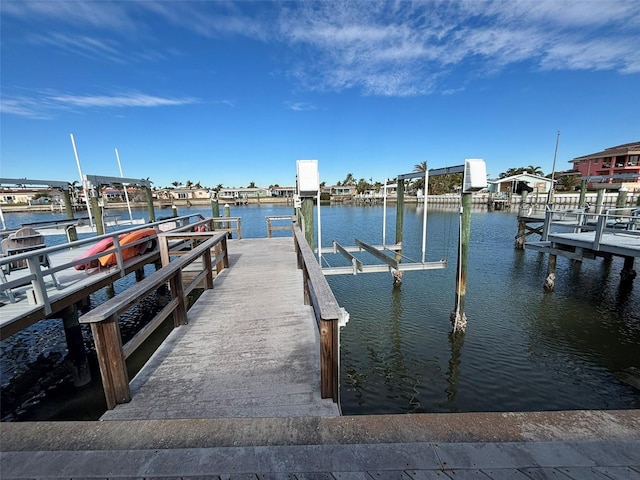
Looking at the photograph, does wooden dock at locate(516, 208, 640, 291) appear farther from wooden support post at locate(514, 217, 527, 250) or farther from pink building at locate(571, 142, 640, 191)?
pink building at locate(571, 142, 640, 191)

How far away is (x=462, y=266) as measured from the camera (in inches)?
300

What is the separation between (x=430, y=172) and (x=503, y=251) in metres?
13.8

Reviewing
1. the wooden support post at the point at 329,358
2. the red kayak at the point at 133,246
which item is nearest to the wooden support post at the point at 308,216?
the wooden support post at the point at 329,358

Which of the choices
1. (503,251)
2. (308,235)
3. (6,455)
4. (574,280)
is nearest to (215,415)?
(6,455)

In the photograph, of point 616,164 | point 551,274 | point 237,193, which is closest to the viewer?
point 551,274

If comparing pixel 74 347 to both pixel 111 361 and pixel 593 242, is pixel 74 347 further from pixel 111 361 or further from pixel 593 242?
pixel 593 242

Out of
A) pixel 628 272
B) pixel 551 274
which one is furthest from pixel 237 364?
pixel 628 272

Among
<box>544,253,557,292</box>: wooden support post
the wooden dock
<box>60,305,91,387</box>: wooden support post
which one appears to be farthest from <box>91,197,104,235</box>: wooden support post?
<box>544,253,557,292</box>: wooden support post

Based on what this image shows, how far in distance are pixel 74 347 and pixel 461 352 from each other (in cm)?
888

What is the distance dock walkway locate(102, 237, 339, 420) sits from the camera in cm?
256

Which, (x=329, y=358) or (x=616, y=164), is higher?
(x=616, y=164)

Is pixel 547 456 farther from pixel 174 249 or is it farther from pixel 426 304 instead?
pixel 426 304

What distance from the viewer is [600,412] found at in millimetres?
2018

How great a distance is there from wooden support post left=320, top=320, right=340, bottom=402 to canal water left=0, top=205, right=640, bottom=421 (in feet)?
11.3
